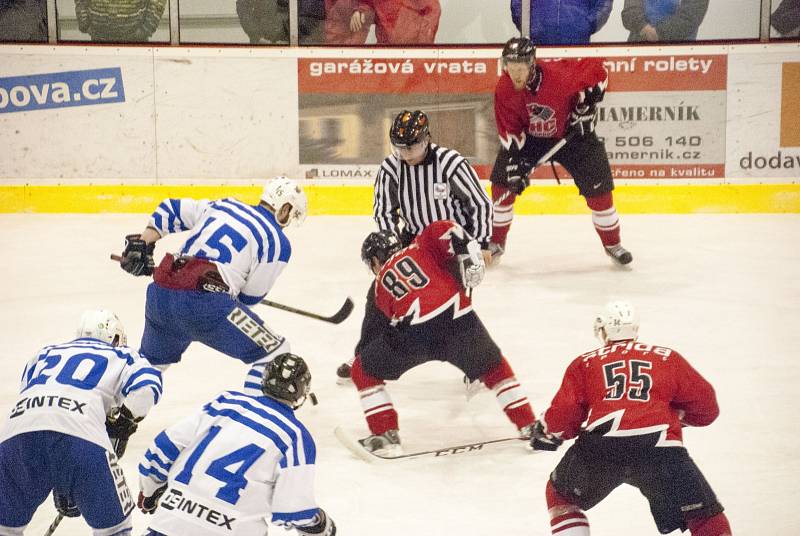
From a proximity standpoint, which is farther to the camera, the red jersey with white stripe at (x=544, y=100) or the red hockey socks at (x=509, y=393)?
the red jersey with white stripe at (x=544, y=100)

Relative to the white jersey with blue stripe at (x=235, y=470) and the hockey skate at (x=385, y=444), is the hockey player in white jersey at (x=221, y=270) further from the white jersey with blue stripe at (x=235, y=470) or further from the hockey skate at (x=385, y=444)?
the white jersey with blue stripe at (x=235, y=470)

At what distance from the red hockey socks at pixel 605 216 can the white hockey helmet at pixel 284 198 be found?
2759 mm

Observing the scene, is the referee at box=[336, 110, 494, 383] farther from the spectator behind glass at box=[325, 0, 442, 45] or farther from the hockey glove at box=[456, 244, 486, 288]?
the spectator behind glass at box=[325, 0, 442, 45]

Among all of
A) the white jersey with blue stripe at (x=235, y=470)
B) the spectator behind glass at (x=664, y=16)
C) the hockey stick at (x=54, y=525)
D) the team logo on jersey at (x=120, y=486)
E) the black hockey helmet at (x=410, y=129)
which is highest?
the spectator behind glass at (x=664, y=16)

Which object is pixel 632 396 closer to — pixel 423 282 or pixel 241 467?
pixel 241 467

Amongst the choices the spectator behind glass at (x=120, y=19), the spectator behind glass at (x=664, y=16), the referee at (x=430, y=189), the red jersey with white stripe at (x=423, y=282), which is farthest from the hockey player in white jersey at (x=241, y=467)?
the spectator behind glass at (x=664, y=16)

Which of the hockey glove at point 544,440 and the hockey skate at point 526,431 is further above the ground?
the hockey glove at point 544,440

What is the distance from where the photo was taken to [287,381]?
10.1 ft

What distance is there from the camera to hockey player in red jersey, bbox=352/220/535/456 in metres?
4.37

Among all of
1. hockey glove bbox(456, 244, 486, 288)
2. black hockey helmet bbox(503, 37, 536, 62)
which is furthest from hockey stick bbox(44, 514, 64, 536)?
black hockey helmet bbox(503, 37, 536, 62)

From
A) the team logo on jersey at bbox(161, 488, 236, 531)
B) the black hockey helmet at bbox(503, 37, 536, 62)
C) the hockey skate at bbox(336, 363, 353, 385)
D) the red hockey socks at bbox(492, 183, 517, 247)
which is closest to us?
the team logo on jersey at bbox(161, 488, 236, 531)

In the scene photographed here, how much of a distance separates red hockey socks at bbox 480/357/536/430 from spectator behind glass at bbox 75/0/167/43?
4655mm

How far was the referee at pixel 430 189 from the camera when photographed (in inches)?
202

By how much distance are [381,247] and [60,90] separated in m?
4.32
